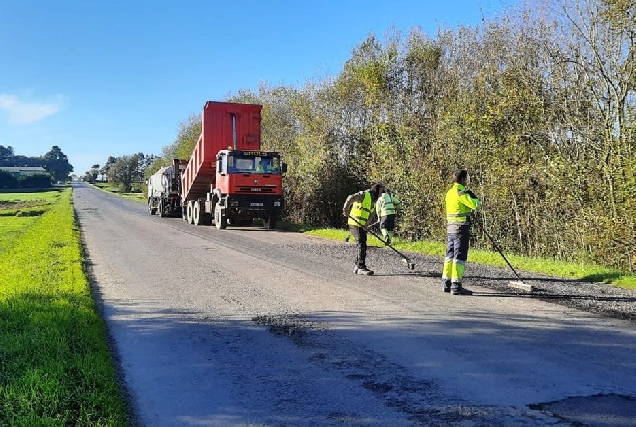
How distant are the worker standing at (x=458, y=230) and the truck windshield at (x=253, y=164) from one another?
13279mm

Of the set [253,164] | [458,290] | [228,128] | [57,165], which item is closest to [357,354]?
[458,290]

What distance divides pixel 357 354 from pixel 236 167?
1584 cm

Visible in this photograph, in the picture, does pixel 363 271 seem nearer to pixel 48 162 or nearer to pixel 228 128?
pixel 228 128

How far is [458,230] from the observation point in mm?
7812

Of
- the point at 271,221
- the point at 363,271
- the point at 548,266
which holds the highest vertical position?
the point at 271,221

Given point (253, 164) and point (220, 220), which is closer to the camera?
point (253, 164)

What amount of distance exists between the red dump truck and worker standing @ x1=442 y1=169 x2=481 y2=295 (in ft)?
42.7

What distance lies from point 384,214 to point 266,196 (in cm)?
693

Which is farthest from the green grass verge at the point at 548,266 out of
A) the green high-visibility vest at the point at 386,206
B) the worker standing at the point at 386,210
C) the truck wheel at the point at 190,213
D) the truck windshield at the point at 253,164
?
the truck wheel at the point at 190,213

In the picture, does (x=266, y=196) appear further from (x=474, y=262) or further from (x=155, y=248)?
(x=474, y=262)

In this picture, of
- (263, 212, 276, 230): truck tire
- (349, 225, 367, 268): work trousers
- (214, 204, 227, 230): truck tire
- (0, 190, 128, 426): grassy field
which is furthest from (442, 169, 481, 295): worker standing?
(214, 204, 227, 230): truck tire

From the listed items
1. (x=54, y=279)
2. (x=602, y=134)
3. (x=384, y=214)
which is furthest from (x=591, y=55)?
(x=54, y=279)

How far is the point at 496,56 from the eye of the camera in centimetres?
1335

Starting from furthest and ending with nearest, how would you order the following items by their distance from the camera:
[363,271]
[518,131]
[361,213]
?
1. [518,131]
2. [361,213]
3. [363,271]
